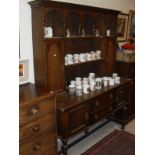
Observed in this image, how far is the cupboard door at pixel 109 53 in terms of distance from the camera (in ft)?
9.43

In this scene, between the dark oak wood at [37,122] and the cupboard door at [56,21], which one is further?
the cupboard door at [56,21]

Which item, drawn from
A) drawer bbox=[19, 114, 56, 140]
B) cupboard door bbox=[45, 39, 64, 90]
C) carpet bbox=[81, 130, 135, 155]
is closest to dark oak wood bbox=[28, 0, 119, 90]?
cupboard door bbox=[45, 39, 64, 90]

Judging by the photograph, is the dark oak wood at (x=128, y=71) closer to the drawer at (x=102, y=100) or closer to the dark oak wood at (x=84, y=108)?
the dark oak wood at (x=84, y=108)

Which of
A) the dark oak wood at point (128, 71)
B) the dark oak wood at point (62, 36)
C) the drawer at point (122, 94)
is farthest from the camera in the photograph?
the dark oak wood at point (128, 71)

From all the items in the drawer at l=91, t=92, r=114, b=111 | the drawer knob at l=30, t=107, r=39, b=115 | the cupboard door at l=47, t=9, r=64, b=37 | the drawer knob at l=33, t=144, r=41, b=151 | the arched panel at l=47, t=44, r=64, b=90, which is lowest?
the drawer knob at l=33, t=144, r=41, b=151

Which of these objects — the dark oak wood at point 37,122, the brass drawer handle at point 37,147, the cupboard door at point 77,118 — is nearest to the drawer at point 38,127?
the dark oak wood at point 37,122

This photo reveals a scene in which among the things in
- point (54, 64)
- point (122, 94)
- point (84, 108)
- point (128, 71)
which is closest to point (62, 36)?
point (54, 64)

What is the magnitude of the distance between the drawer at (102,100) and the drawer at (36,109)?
664 mm

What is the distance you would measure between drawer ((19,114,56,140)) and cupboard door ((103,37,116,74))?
1360mm

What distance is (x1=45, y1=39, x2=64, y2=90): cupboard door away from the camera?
212cm

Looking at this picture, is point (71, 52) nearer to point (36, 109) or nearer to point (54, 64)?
point (54, 64)

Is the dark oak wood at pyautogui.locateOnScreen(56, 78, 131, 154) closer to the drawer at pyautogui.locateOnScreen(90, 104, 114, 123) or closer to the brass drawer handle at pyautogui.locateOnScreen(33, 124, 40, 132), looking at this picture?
the drawer at pyautogui.locateOnScreen(90, 104, 114, 123)

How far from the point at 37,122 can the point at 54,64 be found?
0.68 meters
